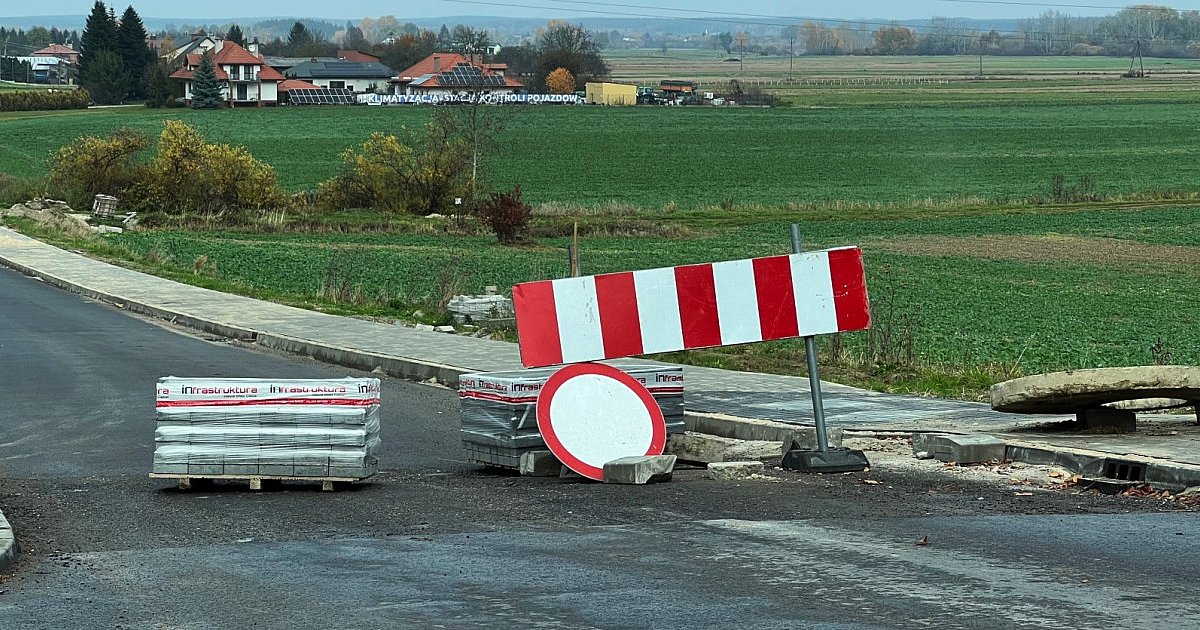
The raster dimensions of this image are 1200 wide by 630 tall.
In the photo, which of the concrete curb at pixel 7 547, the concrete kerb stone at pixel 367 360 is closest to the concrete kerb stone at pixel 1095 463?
the concrete curb at pixel 7 547

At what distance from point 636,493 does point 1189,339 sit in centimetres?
1459

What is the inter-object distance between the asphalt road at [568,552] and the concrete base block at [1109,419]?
1940 mm

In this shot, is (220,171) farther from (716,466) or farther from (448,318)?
(716,466)

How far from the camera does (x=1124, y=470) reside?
9.99 m

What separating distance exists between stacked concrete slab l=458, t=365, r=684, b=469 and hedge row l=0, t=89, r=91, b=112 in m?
146

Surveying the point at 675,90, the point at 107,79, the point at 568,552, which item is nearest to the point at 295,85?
the point at 107,79

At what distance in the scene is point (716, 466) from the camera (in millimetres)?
10594

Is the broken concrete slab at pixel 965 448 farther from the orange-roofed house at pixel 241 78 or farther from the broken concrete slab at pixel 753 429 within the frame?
the orange-roofed house at pixel 241 78

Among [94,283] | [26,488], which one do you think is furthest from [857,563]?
[94,283]

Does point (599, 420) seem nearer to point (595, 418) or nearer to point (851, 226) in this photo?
point (595, 418)

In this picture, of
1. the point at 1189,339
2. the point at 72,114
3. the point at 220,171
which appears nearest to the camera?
the point at 1189,339

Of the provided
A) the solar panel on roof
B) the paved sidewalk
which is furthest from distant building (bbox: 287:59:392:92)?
the paved sidewalk

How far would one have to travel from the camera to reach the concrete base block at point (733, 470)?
34.1ft

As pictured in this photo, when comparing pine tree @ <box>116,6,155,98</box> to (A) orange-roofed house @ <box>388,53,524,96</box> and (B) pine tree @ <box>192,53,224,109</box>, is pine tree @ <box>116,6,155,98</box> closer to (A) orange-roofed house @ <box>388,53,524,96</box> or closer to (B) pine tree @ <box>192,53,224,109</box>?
(B) pine tree @ <box>192,53,224,109</box>
